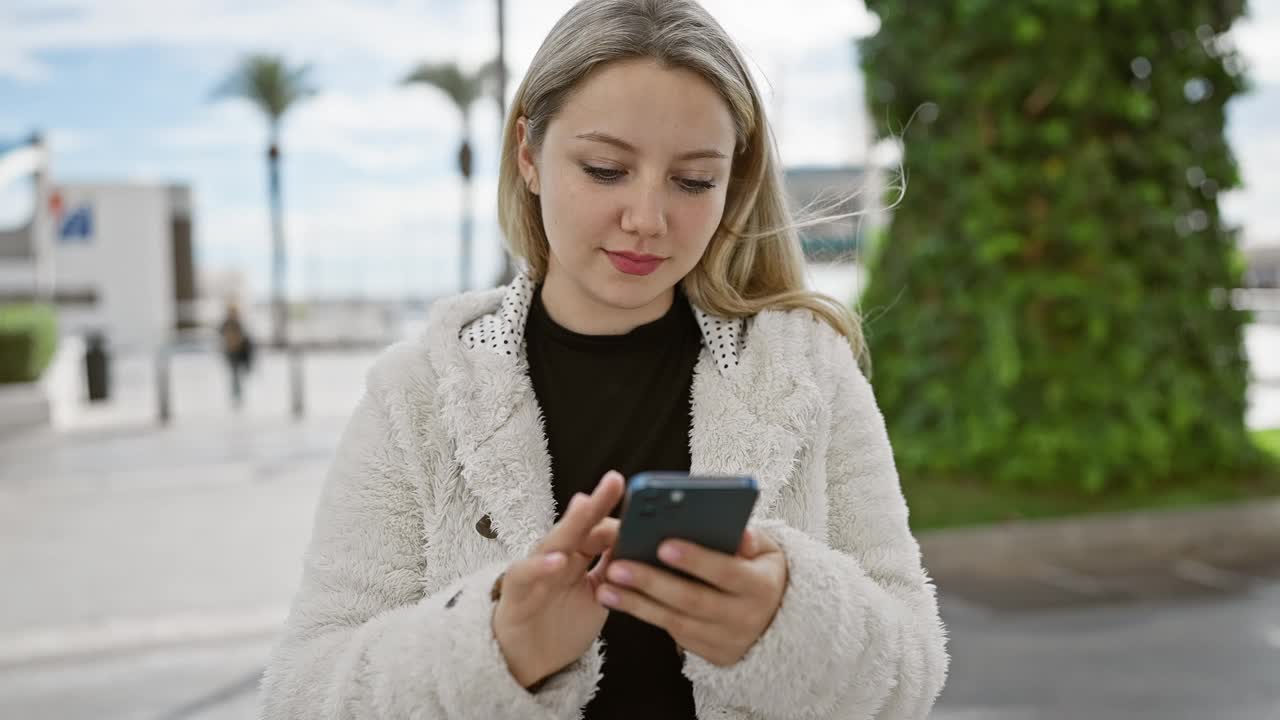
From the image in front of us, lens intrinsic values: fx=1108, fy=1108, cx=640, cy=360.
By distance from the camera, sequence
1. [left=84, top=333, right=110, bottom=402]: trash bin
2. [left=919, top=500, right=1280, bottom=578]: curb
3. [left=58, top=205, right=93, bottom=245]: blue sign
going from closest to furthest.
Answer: [left=919, top=500, right=1280, bottom=578]: curb < [left=84, top=333, right=110, bottom=402]: trash bin < [left=58, top=205, right=93, bottom=245]: blue sign

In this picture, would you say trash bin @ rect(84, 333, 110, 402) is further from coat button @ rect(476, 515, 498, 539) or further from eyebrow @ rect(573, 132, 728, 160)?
eyebrow @ rect(573, 132, 728, 160)

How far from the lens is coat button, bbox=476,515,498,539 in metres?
1.76

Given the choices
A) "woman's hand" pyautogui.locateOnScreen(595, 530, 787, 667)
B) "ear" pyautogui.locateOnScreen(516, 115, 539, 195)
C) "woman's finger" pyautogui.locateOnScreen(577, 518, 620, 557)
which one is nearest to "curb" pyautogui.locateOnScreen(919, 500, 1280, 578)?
"ear" pyautogui.locateOnScreen(516, 115, 539, 195)

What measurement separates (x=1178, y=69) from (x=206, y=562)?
8.00 meters

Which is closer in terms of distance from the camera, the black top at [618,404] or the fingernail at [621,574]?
the fingernail at [621,574]

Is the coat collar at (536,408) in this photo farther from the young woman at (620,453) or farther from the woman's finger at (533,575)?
the woman's finger at (533,575)

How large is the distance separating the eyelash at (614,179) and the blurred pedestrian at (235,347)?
18409mm

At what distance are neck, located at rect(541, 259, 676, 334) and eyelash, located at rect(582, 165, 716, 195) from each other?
0.25 metres

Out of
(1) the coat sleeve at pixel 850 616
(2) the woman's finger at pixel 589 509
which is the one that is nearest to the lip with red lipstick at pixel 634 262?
(1) the coat sleeve at pixel 850 616

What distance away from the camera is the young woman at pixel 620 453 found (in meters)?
1.46

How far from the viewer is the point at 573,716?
1545 mm

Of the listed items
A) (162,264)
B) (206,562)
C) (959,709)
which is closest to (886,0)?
(959,709)

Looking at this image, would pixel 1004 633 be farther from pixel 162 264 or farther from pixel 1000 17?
pixel 162 264

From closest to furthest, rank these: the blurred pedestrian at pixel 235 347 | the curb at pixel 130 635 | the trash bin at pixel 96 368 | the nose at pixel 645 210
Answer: the nose at pixel 645 210
the curb at pixel 130 635
the blurred pedestrian at pixel 235 347
the trash bin at pixel 96 368
